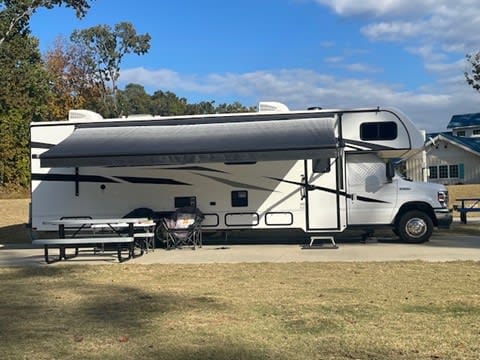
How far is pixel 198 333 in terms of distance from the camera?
5.88 m

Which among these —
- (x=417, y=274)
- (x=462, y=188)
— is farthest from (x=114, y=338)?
(x=462, y=188)

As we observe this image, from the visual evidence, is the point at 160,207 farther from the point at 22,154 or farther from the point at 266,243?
the point at 22,154

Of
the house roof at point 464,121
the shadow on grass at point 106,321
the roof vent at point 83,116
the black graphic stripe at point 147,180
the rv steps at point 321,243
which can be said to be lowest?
the shadow on grass at point 106,321

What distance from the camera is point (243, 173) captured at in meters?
14.7

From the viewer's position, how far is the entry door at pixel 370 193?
14125mm

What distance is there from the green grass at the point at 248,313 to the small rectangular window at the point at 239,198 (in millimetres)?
4315

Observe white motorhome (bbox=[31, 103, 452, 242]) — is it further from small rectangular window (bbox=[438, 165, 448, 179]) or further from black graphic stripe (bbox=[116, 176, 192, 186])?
small rectangular window (bbox=[438, 165, 448, 179])

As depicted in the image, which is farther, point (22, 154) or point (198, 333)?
point (22, 154)

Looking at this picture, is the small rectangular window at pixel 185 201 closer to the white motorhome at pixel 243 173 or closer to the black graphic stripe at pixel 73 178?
the white motorhome at pixel 243 173

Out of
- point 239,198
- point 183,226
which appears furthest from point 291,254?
point 183,226

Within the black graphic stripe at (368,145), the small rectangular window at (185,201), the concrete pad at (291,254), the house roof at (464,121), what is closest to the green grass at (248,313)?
the concrete pad at (291,254)

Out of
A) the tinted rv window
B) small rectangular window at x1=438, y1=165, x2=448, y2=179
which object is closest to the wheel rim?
the tinted rv window

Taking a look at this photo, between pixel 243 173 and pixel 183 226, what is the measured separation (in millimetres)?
2017

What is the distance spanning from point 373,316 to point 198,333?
197 cm
